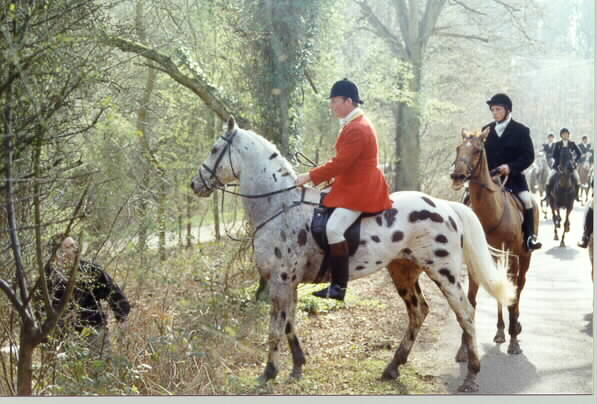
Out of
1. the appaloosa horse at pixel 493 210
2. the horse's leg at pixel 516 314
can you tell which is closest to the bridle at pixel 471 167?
the appaloosa horse at pixel 493 210

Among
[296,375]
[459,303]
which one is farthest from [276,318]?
[459,303]

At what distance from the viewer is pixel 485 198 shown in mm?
6477

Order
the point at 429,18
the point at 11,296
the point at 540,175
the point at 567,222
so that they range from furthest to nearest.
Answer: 1. the point at 429,18
2. the point at 540,175
3. the point at 567,222
4. the point at 11,296

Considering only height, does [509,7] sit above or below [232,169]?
above

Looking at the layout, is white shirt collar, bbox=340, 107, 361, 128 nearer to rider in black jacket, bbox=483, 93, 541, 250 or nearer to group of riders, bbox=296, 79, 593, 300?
group of riders, bbox=296, 79, 593, 300

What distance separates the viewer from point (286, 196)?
5.43m

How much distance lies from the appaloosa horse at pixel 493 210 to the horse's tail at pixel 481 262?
0.59 metres

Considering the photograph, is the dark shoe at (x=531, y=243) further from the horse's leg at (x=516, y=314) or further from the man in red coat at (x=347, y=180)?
the man in red coat at (x=347, y=180)

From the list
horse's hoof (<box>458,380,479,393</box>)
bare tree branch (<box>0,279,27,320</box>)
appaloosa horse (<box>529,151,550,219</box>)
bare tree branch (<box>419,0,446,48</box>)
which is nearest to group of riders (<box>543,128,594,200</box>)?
appaloosa horse (<box>529,151,550,219</box>)

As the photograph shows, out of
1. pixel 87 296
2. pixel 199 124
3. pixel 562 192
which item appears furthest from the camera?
pixel 199 124

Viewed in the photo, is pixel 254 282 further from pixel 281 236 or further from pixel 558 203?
pixel 558 203

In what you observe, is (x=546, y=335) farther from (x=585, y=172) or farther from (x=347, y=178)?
(x=585, y=172)

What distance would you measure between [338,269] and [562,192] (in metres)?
6.14

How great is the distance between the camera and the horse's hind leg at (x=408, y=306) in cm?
567
